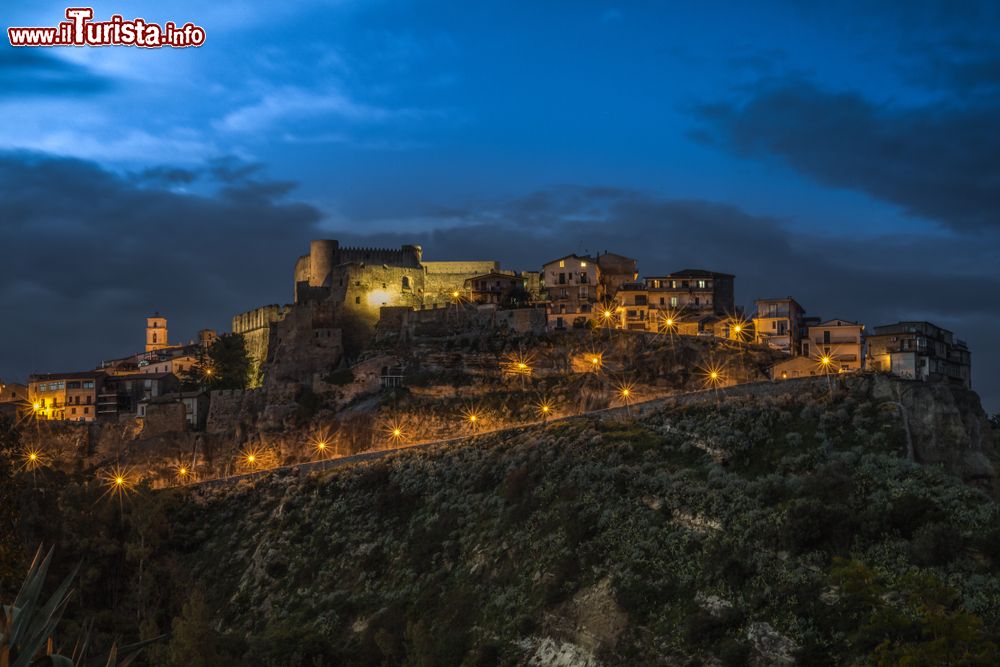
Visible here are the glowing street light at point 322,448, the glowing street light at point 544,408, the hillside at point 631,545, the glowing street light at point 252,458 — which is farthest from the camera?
the glowing street light at point 252,458

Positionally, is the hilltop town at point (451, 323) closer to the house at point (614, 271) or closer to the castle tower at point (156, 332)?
the house at point (614, 271)

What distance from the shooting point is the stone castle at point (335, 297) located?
102 m

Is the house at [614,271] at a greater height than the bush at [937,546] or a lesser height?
greater

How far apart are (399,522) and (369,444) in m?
20.0

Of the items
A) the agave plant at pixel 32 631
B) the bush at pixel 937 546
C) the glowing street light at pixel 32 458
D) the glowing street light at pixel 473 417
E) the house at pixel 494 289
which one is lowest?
the glowing street light at pixel 32 458

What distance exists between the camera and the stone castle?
333 feet

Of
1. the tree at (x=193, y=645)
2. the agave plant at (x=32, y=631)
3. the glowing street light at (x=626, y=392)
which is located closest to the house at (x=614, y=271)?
the glowing street light at (x=626, y=392)

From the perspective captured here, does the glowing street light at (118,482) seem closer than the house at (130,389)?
Yes

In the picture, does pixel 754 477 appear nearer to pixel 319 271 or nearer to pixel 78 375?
pixel 319 271

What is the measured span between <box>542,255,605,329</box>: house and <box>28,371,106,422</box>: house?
51.0 metres

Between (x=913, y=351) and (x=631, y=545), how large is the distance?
52.9 meters

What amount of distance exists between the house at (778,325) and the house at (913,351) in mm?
6796

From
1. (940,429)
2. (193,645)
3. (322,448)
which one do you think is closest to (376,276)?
(322,448)

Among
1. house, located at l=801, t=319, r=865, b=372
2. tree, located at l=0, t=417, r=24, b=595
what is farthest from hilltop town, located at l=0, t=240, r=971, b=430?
tree, located at l=0, t=417, r=24, b=595
